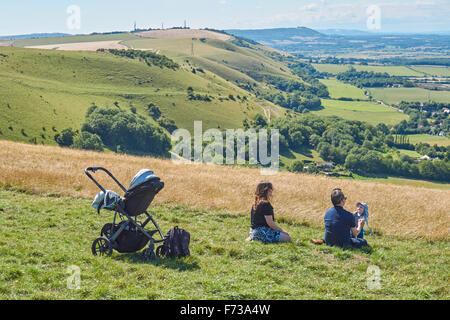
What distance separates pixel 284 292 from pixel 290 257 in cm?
226

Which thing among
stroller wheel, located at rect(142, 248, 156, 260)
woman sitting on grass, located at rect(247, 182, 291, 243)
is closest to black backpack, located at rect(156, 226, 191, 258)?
stroller wheel, located at rect(142, 248, 156, 260)

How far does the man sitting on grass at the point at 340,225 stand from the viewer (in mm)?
10359

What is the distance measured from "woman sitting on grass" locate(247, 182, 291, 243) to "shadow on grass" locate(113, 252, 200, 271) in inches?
95.6

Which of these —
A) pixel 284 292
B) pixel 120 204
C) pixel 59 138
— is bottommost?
pixel 59 138

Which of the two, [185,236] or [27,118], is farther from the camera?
[27,118]

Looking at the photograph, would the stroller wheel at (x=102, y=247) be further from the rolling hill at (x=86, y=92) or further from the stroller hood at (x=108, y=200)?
the rolling hill at (x=86, y=92)

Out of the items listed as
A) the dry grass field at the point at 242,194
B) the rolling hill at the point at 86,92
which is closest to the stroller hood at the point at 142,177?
the dry grass field at the point at 242,194

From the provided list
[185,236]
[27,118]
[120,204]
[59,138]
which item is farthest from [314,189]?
[27,118]

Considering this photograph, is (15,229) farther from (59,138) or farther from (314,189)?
(59,138)

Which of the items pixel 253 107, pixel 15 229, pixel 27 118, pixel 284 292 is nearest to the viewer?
pixel 284 292

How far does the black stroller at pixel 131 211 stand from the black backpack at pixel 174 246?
0.17 m

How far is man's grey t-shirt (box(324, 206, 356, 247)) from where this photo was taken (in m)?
10.4

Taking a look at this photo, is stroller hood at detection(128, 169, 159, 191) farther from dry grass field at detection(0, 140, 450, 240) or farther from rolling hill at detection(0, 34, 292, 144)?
rolling hill at detection(0, 34, 292, 144)
